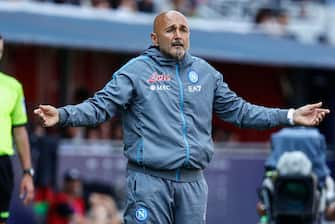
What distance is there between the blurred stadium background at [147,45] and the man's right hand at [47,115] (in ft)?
23.7

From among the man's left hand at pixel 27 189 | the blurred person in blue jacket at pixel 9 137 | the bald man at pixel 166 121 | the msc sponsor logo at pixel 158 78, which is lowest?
the man's left hand at pixel 27 189

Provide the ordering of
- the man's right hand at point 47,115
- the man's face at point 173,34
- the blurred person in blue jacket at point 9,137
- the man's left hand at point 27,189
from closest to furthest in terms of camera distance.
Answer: the man's right hand at point 47,115
the man's face at point 173,34
the blurred person in blue jacket at point 9,137
the man's left hand at point 27,189

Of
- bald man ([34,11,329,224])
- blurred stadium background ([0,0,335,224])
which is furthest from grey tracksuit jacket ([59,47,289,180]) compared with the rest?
blurred stadium background ([0,0,335,224])

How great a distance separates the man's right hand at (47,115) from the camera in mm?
9750

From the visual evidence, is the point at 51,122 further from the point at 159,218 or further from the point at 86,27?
the point at 86,27

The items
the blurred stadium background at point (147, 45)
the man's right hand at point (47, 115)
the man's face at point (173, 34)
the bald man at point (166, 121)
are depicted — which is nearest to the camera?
the man's right hand at point (47, 115)

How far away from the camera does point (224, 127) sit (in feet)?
83.3

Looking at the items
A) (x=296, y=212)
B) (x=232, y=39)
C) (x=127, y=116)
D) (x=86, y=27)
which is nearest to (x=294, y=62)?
(x=232, y=39)

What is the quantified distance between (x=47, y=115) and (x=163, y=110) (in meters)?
0.90

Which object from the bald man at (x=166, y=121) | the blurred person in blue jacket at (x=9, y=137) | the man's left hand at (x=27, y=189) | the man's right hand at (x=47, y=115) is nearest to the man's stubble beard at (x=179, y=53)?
the bald man at (x=166, y=121)

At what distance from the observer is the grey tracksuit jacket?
10203 millimetres

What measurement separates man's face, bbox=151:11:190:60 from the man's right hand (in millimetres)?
1004

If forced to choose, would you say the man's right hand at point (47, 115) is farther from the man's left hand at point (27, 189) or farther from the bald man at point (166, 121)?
the man's left hand at point (27, 189)

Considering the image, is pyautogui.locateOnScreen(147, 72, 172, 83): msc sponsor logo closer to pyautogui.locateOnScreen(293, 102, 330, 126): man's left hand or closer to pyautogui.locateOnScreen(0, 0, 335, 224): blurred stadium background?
pyautogui.locateOnScreen(293, 102, 330, 126): man's left hand
